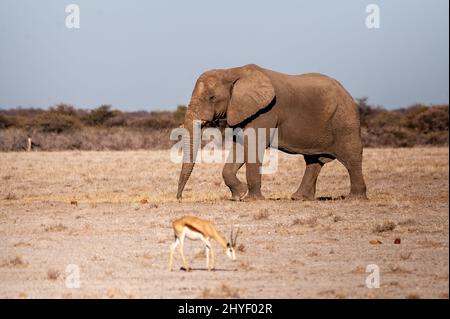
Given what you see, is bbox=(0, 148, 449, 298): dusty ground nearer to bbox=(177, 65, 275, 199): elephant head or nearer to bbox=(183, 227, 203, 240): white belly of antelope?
bbox=(183, 227, 203, 240): white belly of antelope

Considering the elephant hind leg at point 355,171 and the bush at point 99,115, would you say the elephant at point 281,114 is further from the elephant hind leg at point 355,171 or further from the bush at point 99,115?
the bush at point 99,115

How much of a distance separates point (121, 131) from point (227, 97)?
34.5 m

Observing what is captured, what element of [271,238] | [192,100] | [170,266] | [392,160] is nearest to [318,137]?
[192,100]

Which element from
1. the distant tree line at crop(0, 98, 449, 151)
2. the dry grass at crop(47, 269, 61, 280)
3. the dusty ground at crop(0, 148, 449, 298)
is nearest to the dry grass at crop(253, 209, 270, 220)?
the dusty ground at crop(0, 148, 449, 298)

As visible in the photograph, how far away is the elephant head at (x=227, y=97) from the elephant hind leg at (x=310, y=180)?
2.34 meters

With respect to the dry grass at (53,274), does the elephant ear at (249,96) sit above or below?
above

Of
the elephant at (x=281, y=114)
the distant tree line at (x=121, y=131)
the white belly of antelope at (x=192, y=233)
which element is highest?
the elephant at (x=281, y=114)

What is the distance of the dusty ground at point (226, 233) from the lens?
12.0m

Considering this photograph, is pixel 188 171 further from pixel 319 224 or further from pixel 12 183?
pixel 12 183

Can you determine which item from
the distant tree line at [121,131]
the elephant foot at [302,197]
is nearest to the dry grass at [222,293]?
the elephant foot at [302,197]

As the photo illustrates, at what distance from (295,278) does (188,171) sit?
938 cm

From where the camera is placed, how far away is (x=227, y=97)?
71.1ft

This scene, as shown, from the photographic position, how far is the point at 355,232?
16.8 meters

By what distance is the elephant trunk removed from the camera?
21.6 metres
